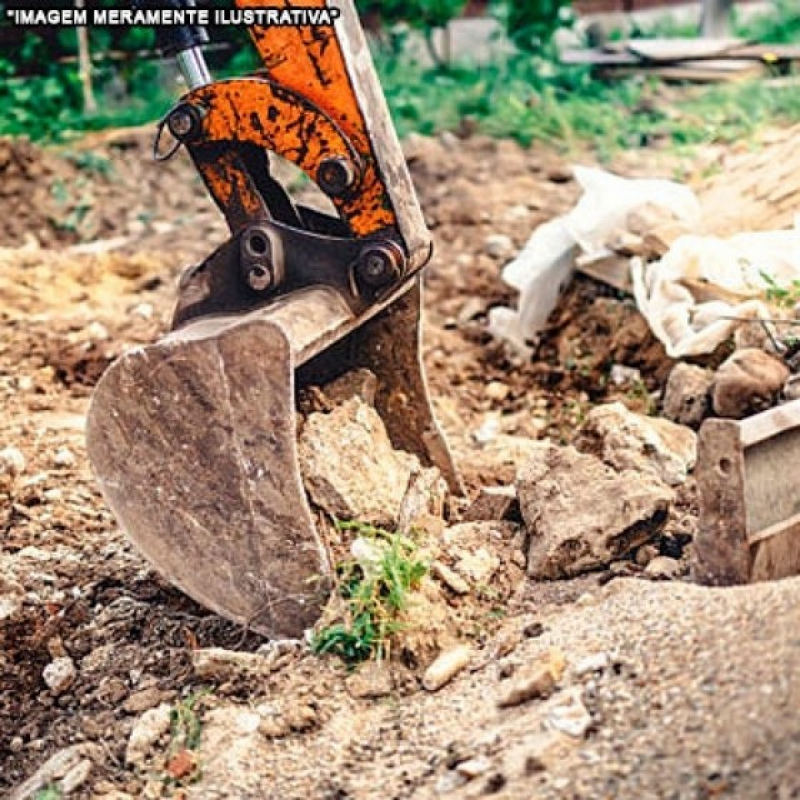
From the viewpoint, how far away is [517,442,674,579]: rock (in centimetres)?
383

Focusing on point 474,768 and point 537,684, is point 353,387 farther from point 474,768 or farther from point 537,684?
point 474,768

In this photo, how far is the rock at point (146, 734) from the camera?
3500 millimetres

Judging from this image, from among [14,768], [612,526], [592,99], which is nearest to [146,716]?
[14,768]

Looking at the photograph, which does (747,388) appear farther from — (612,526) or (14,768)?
(14,768)

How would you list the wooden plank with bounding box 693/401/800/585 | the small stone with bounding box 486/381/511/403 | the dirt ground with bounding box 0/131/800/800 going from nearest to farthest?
the dirt ground with bounding box 0/131/800/800, the wooden plank with bounding box 693/401/800/585, the small stone with bounding box 486/381/511/403

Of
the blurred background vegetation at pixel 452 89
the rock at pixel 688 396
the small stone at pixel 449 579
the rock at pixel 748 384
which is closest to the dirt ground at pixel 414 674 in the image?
the small stone at pixel 449 579

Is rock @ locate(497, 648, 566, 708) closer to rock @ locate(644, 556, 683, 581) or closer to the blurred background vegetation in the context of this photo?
rock @ locate(644, 556, 683, 581)

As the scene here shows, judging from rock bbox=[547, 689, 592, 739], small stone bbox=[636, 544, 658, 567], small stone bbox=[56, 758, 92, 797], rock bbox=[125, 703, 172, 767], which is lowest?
small stone bbox=[56, 758, 92, 797]

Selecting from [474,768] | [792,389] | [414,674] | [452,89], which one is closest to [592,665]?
[474,768]

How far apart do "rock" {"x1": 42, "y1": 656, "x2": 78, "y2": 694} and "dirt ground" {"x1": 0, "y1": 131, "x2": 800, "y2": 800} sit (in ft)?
0.06

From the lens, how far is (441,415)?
560 centimetres

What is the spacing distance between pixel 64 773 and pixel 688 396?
2.34 m

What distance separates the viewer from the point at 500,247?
278 inches

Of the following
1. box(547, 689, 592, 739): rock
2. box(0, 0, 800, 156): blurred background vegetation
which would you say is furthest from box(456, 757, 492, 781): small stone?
box(0, 0, 800, 156): blurred background vegetation
